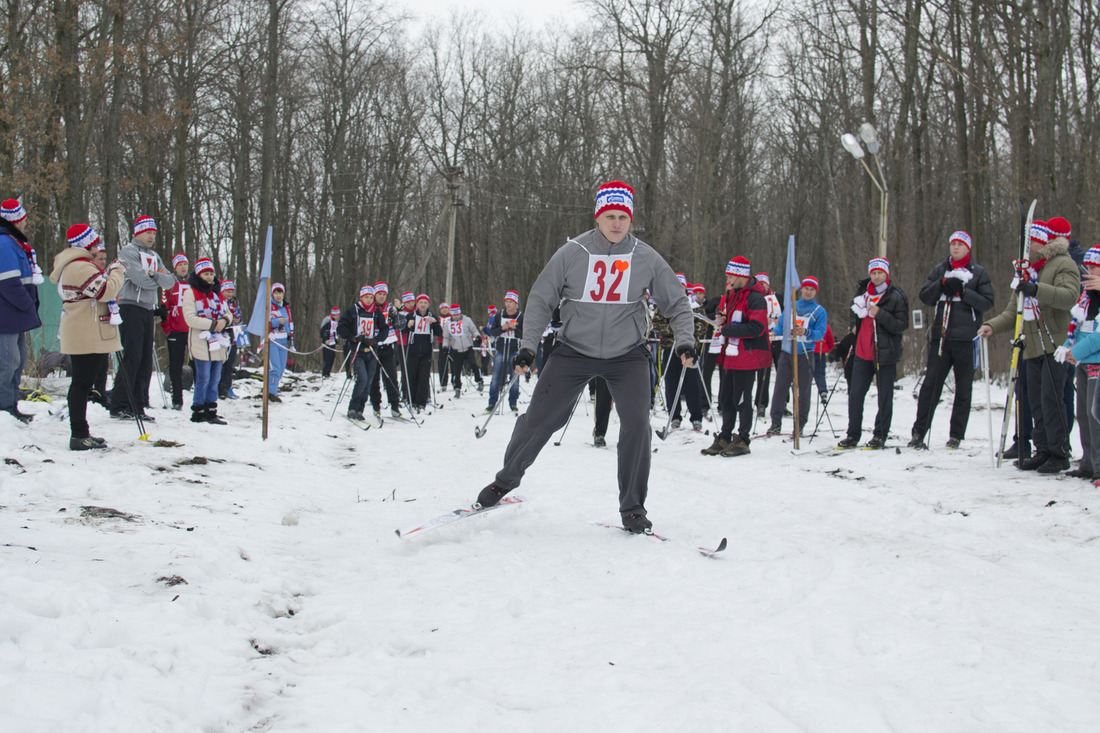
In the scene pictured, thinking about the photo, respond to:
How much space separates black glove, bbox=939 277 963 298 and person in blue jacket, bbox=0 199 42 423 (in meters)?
9.01

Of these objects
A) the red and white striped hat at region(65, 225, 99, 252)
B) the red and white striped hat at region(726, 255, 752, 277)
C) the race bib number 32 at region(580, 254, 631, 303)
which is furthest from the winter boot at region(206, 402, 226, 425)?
the red and white striped hat at region(726, 255, 752, 277)

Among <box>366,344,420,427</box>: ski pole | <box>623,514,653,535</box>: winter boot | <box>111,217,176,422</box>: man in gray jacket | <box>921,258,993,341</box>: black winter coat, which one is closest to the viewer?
<box>623,514,653,535</box>: winter boot

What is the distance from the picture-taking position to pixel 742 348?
29.3ft

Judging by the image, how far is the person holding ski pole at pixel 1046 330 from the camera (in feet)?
20.7

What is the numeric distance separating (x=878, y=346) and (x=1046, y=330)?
7.13 ft

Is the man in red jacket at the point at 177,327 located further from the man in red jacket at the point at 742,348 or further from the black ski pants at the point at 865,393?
the black ski pants at the point at 865,393

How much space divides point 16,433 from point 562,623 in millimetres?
5432

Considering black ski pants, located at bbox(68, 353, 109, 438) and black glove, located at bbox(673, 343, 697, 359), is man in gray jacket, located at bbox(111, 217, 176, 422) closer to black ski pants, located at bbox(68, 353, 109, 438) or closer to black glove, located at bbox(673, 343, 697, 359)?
black ski pants, located at bbox(68, 353, 109, 438)

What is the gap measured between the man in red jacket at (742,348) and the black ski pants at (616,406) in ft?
13.6

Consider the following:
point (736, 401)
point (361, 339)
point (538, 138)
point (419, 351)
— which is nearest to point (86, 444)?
point (361, 339)

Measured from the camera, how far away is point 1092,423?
5.96m

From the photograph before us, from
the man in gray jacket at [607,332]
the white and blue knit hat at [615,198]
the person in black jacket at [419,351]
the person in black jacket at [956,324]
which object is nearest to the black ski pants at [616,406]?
the man in gray jacket at [607,332]

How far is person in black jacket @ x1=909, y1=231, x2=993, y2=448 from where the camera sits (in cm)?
787

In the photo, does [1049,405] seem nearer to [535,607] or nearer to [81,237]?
[535,607]
